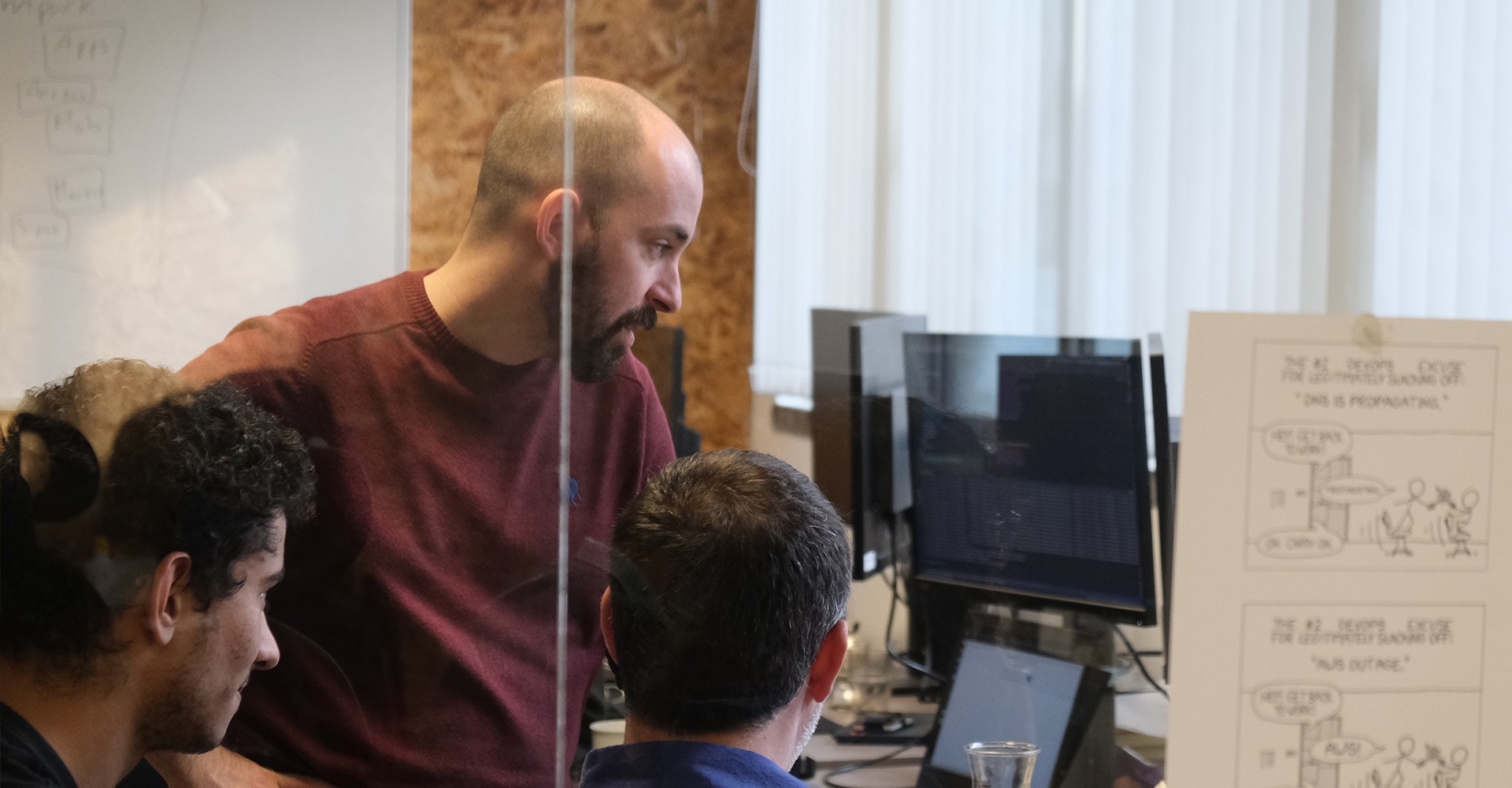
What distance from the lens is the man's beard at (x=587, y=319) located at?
0.97 meters

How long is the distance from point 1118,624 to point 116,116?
1.34 metres

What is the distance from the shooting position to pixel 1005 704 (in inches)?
59.1

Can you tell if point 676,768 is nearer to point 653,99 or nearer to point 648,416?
point 648,416

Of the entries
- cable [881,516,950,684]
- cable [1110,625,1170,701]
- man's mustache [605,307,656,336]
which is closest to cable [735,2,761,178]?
man's mustache [605,307,656,336]

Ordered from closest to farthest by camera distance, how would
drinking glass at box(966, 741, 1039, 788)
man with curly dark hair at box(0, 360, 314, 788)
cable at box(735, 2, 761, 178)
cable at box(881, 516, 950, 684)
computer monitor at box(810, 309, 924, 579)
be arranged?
man with curly dark hair at box(0, 360, 314, 788)
cable at box(735, 2, 761, 178)
computer monitor at box(810, 309, 924, 579)
drinking glass at box(966, 741, 1039, 788)
cable at box(881, 516, 950, 684)

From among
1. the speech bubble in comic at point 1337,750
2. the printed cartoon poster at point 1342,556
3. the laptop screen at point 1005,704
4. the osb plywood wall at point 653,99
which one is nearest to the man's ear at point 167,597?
the osb plywood wall at point 653,99

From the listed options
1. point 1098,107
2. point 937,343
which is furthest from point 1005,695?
point 1098,107

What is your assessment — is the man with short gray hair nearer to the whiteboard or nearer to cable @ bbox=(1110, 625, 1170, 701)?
the whiteboard

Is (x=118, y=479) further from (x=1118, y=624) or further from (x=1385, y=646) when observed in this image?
(x=1118, y=624)

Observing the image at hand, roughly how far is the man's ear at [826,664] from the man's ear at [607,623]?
0.18 metres

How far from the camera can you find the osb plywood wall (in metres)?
0.95

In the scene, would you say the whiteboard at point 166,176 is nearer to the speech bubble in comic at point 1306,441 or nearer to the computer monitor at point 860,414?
the computer monitor at point 860,414

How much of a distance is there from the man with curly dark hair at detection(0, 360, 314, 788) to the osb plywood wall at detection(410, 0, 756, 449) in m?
0.23

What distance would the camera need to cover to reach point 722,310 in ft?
3.49
